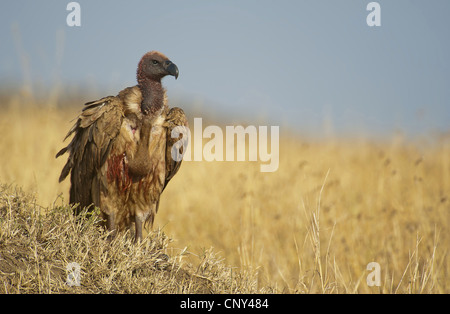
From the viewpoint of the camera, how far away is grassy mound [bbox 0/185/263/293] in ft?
9.71

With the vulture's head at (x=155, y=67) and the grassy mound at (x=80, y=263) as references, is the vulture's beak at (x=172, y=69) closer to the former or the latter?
the vulture's head at (x=155, y=67)

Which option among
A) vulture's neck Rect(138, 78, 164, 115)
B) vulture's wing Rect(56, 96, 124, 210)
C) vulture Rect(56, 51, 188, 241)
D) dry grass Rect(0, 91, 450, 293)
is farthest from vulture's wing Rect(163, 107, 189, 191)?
dry grass Rect(0, 91, 450, 293)

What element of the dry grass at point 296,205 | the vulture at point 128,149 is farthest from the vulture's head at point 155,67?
the dry grass at point 296,205

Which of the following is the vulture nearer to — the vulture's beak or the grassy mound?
the vulture's beak

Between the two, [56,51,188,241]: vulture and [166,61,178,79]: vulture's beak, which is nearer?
[56,51,188,241]: vulture

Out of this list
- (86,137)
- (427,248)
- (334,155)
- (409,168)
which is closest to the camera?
(86,137)

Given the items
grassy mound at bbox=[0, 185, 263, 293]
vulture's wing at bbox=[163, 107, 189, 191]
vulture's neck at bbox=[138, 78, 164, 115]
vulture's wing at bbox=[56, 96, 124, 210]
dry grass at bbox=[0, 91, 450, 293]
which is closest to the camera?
grassy mound at bbox=[0, 185, 263, 293]

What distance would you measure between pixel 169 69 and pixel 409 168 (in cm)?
506

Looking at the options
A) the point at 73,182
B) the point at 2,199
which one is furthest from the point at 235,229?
the point at 2,199

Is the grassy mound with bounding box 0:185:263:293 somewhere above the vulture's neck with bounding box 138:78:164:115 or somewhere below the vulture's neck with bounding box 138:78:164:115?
below

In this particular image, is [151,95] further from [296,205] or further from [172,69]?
[296,205]

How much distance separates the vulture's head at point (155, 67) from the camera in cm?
459
